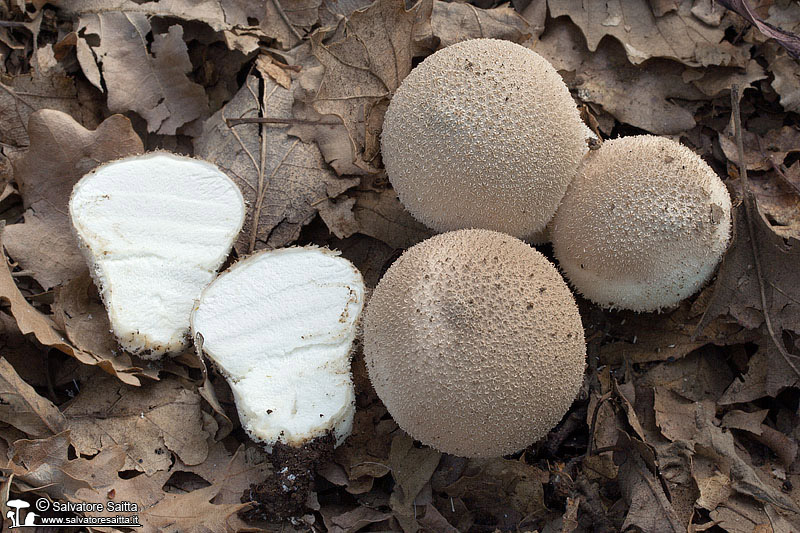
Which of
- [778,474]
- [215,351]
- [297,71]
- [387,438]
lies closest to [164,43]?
[297,71]

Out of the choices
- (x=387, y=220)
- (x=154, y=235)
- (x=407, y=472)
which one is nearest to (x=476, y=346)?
(x=407, y=472)

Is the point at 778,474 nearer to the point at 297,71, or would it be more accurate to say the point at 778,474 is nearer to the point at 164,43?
the point at 297,71

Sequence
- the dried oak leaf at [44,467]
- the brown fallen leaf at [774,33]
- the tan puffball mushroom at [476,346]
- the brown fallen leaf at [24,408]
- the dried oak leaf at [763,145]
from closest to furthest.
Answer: the tan puffball mushroom at [476,346] < the dried oak leaf at [44,467] < the brown fallen leaf at [24,408] < the brown fallen leaf at [774,33] < the dried oak leaf at [763,145]

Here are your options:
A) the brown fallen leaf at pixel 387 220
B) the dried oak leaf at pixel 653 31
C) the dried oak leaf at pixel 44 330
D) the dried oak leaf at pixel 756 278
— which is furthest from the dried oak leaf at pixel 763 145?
the dried oak leaf at pixel 44 330

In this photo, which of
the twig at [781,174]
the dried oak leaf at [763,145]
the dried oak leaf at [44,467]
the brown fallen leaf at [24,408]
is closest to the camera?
the dried oak leaf at [44,467]

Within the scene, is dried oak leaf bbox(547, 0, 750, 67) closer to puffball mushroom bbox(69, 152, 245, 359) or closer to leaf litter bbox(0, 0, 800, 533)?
leaf litter bbox(0, 0, 800, 533)

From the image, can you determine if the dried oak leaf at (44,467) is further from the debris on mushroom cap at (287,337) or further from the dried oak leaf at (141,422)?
the debris on mushroom cap at (287,337)

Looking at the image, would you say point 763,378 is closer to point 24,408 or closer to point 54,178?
point 24,408
